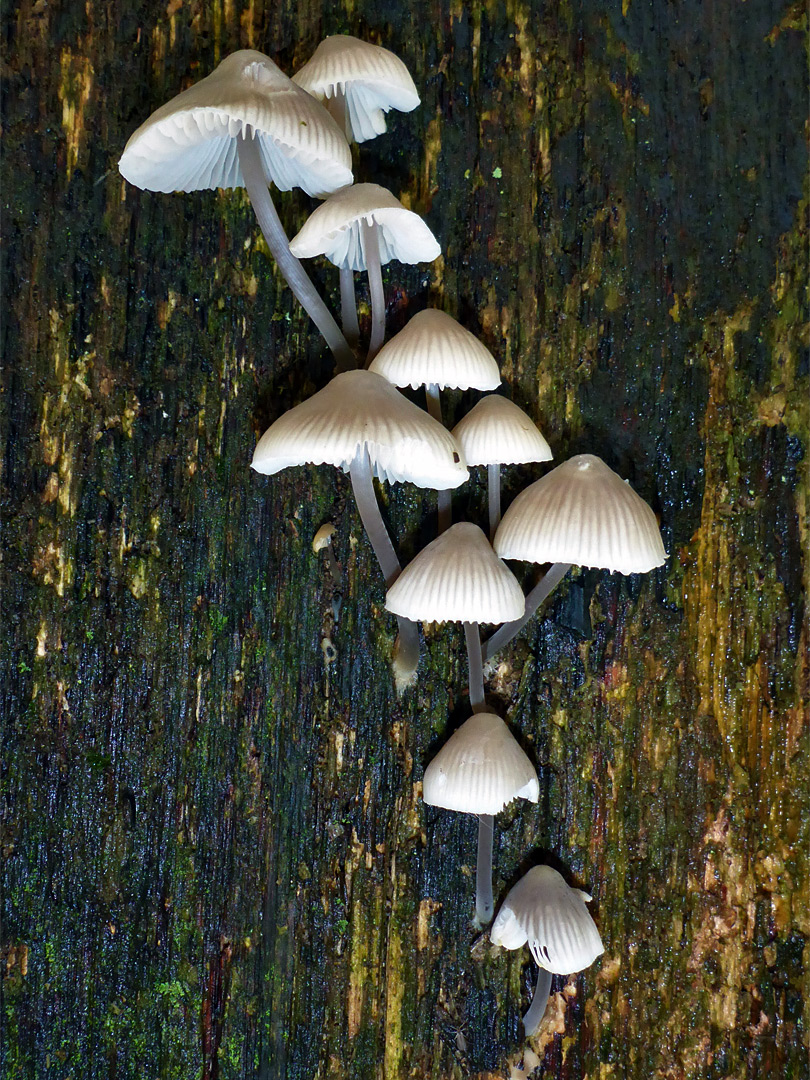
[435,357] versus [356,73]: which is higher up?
A: [356,73]

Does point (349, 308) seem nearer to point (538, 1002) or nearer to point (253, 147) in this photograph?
point (253, 147)

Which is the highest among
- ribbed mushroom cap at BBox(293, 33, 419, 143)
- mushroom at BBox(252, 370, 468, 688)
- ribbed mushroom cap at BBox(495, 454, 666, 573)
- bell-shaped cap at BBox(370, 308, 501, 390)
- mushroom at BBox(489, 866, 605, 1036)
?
ribbed mushroom cap at BBox(293, 33, 419, 143)

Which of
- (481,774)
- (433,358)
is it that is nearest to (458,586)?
(481,774)

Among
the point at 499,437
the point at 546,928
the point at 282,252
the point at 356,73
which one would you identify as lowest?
the point at 546,928

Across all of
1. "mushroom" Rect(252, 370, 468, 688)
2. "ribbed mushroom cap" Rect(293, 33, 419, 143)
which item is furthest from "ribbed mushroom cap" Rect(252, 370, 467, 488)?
"ribbed mushroom cap" Rect(293, 33, 419, 143)

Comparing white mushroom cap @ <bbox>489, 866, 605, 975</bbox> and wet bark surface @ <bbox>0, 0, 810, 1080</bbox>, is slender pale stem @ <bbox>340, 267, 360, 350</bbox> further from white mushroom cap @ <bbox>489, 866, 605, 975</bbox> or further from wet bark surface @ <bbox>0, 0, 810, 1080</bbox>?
white mushroom cap @ <bbox>489, 866, 605, 975</bbox>

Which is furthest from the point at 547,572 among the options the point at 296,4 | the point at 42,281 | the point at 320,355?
the point at 296,4

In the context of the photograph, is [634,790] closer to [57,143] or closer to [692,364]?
[692,364]
